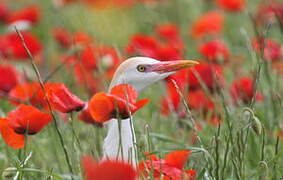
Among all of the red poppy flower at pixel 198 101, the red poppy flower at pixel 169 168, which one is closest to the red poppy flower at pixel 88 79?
the red poppy flower at pixel 198 101

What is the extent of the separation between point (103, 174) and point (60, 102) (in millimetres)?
600

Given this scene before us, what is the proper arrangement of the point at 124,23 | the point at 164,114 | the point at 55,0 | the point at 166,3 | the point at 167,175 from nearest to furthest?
the point at 167,175 < the point at 164,114 < the point at 55,0 < the point at 124,23 < the point at 166,3

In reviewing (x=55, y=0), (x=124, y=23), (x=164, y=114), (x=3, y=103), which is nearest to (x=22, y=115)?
(x=164, y=114)

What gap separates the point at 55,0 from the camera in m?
5.51

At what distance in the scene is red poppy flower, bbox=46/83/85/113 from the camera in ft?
6.94

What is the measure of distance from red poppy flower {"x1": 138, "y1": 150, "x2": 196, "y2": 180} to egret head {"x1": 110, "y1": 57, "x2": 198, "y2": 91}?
0.68 feet

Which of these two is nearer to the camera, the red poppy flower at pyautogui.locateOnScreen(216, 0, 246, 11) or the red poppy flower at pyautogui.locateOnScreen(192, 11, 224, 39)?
the red poppy flower at pyautogui.locateOnScreen(192, 11, 224, 39)

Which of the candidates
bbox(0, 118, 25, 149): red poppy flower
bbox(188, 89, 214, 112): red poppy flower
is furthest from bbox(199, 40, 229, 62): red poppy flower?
bbox(0, 118, 25, 149): red poppy flower

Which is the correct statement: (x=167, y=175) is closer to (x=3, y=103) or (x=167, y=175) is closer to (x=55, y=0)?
(x=3, y=103)

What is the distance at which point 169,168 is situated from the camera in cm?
197

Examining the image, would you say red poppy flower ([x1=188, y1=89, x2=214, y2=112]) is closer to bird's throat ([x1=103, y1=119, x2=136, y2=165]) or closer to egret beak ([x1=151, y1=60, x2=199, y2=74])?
egret beak ([x1=151, y1=60, x2=199, y2=74])

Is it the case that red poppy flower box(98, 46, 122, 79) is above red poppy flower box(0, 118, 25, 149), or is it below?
above

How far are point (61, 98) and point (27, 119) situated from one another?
11 centimetres

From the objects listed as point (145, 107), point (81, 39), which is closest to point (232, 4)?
point (81, 39)
